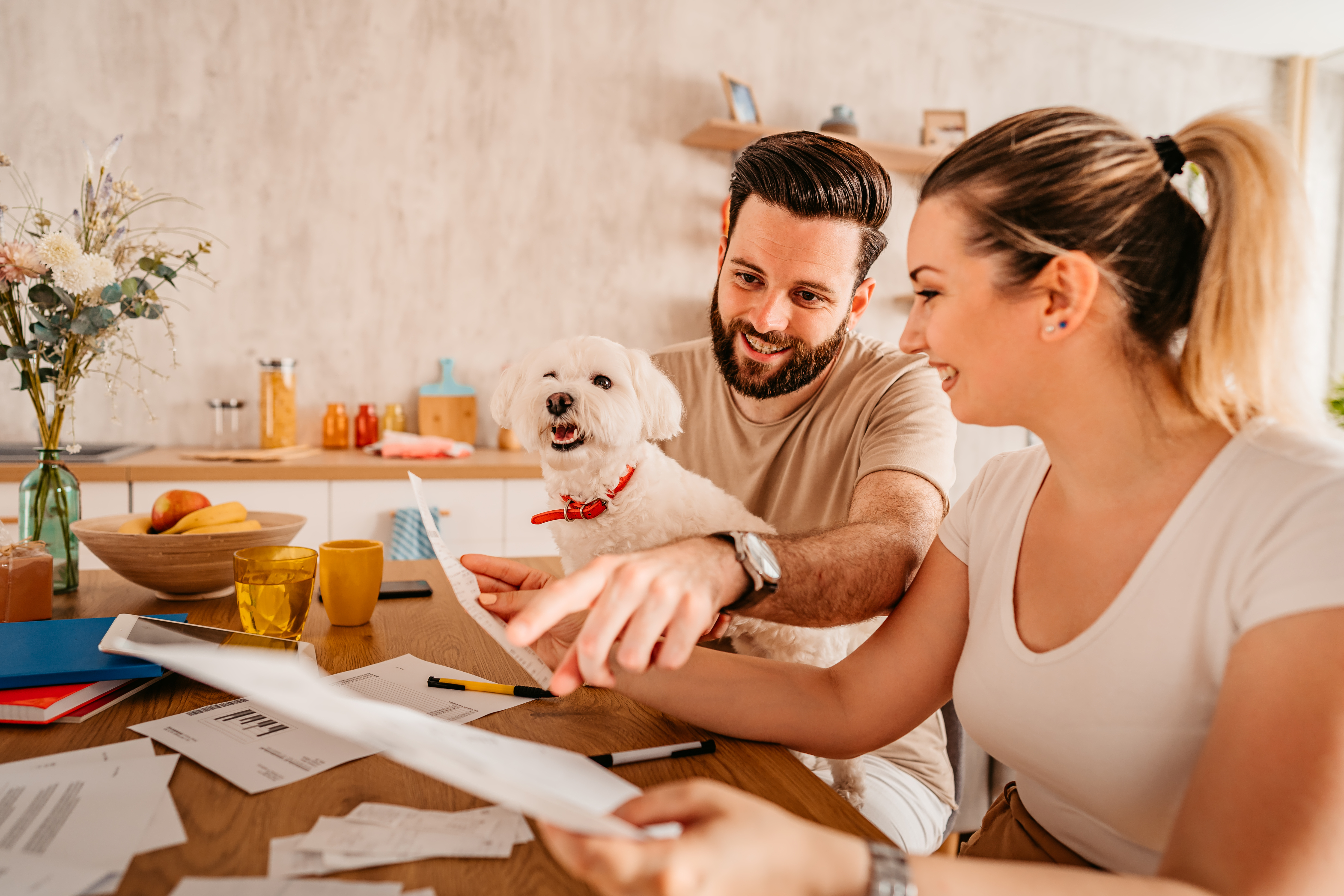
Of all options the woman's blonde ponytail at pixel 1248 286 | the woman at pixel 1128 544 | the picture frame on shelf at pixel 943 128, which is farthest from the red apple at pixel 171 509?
the picture frame on shelf at pixel 943 128

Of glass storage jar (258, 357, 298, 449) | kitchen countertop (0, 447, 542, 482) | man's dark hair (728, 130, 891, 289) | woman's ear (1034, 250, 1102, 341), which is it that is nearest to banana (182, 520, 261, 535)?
man's dark hair (728, 130, 891, 289)

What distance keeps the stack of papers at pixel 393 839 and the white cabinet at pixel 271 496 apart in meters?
2.19

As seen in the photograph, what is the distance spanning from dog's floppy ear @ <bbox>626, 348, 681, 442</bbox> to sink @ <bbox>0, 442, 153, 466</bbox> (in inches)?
78.3

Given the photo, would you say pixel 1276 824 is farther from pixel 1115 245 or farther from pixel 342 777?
pixel 342 777

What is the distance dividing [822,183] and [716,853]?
1257 mm

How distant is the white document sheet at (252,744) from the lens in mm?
693

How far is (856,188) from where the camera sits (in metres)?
1.50

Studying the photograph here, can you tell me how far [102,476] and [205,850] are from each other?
2.42 meters

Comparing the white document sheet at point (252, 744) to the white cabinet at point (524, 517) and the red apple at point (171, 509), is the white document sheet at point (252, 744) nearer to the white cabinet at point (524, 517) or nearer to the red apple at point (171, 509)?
the red apple at point (171, 509)

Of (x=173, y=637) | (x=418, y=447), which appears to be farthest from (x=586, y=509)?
(x=418, y=447)

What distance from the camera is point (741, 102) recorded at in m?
3.55

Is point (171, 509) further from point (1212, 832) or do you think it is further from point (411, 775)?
point (1212, 832)

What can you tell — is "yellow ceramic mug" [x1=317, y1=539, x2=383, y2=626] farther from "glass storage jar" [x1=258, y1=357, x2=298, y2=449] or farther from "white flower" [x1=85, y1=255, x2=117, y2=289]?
"glass storage jar" [x1=258, y1=357, x2=298, y2=449]

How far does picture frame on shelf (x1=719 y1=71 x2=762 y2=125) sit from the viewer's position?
3500mm
